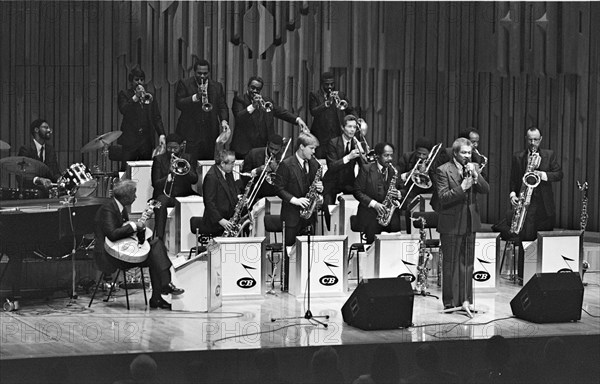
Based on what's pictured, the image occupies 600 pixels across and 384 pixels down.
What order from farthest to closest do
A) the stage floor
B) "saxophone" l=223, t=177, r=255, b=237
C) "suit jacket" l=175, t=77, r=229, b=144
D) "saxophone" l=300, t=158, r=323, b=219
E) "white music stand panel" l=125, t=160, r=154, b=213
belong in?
"suit jacket" l=175, t=77, r=229, b=144 < "white music stand panel" l=125, t=160, r=154, b=213 < "saxophone" l=300, t=158, r=323, b=219 < "saxophone" l=223, t=177, r=255, b=237 < the stage floor

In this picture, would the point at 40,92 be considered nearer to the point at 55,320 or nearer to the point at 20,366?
the point at 55,320

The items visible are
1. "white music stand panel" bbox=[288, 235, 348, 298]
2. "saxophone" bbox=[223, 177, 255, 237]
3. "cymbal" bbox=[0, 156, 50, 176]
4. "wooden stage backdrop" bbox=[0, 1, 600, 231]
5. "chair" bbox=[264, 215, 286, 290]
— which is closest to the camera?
"cymbal" bbox=[0, 156, 50, 176]

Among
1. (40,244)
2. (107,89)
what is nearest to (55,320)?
(40,244)

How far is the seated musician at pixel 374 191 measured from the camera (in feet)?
35.2

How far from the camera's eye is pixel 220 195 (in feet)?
34.1

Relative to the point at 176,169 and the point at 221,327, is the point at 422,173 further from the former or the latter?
the point at 221,327

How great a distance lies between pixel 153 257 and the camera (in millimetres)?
9648

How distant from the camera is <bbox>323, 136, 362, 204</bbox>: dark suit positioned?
1140 cm

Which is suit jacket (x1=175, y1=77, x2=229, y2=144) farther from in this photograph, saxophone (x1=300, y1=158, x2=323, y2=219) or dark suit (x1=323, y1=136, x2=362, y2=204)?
saxophone (x1=300, y1=158, x2=323, y2=219)

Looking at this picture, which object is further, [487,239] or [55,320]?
[487,239]

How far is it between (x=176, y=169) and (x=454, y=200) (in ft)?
9.82

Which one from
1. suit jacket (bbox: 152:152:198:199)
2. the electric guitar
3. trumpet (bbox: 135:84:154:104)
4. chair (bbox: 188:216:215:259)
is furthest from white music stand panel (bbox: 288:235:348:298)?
trumpet (bbox: 135:84:154:104)

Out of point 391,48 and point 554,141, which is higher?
point 391,48

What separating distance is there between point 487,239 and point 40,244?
153 inches
